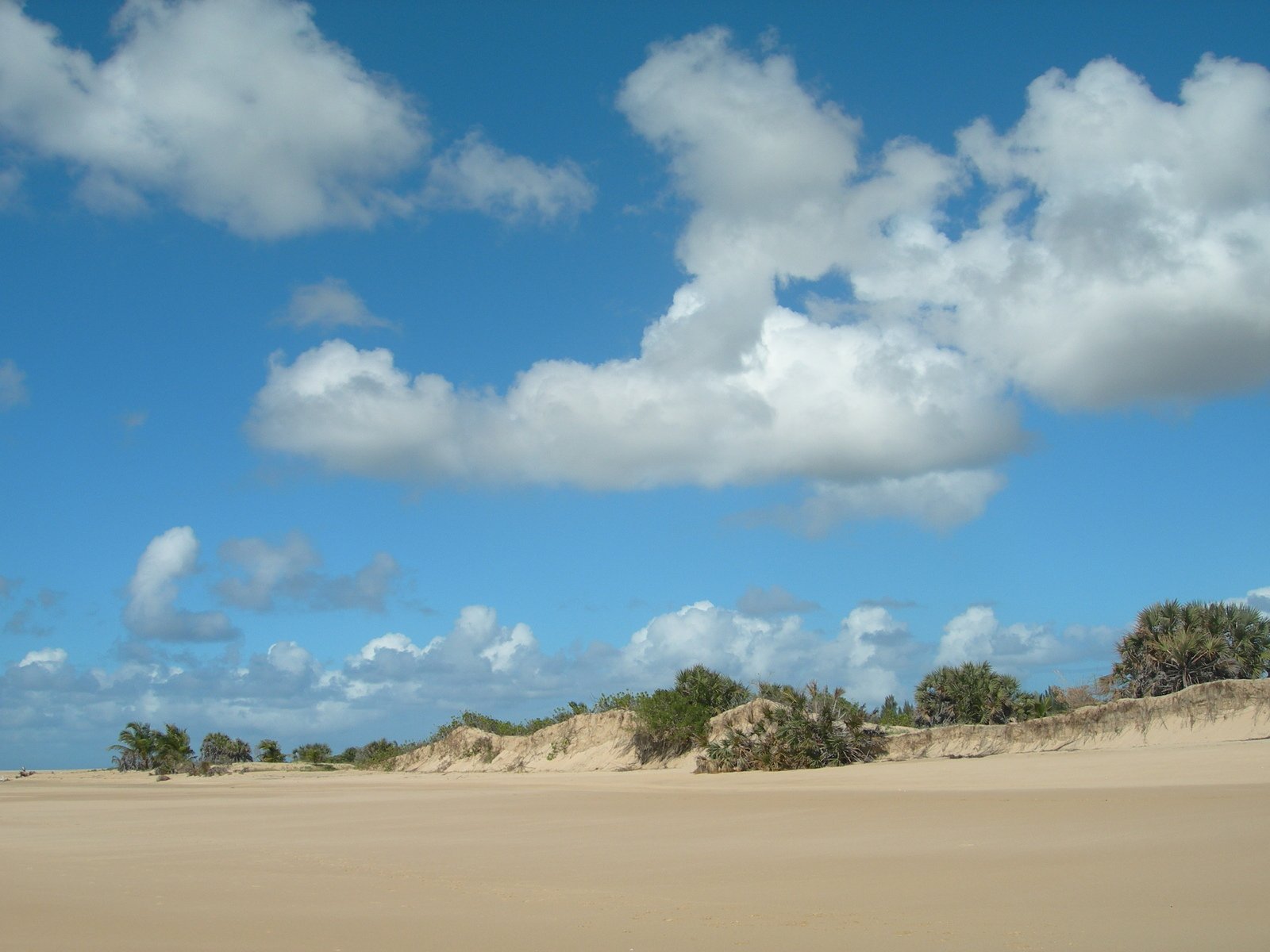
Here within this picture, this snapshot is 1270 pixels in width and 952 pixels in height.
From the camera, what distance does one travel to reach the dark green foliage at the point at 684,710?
35375 mm

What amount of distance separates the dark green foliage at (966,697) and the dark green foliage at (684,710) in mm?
7281

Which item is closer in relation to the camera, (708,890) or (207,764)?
(708,890)

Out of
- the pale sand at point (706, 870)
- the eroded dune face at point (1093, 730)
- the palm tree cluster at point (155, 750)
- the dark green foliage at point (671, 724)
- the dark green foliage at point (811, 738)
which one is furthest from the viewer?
the palm tree cluster at point (155, 750)

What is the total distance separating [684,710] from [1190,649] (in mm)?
16582

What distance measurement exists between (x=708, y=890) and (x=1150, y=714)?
2038 centimetres

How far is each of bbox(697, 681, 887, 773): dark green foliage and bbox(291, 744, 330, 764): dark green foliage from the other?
37.7 m

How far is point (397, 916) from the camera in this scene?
325 inches

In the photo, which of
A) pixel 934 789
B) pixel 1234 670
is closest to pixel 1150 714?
pixel 1234 670

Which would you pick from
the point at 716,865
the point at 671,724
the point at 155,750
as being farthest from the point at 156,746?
the point at 716,865

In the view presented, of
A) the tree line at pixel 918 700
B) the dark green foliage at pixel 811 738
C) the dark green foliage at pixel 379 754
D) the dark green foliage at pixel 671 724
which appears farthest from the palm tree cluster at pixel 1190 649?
the dark green foliage at pixel 379 754

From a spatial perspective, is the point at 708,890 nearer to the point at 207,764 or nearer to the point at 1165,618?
the point at 1165,618

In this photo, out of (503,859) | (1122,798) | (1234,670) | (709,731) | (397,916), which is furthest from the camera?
(709,731)

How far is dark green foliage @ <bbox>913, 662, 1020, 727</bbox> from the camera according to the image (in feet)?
116

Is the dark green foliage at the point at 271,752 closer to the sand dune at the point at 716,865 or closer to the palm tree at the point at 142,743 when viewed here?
the palm tree at the point at 142,743
